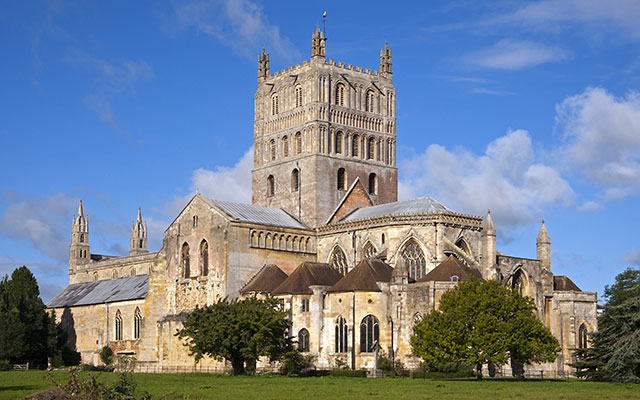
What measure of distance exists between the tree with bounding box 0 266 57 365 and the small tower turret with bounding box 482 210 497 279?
3912cm

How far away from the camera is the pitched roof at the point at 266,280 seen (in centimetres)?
7306

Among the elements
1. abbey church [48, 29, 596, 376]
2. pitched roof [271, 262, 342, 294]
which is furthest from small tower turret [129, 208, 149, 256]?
pitched roof [271, 262, 342, 294]

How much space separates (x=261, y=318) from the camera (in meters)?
62.1

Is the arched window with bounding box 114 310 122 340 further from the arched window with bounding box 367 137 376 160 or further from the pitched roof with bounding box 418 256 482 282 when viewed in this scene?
the pitched roof with bounding box 418 256 482 282

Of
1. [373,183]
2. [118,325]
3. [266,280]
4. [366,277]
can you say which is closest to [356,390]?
[366,277]

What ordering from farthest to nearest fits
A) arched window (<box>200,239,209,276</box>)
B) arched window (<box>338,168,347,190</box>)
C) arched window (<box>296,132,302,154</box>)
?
arched window (<box>296,132,302,154</box>), arched window (<box>338,168,347,190</box>), arched window (<box>200,239,209,276</box>)

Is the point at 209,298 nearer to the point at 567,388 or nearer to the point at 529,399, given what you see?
the point at 567,388

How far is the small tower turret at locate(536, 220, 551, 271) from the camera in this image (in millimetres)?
75906

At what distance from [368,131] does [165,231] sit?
2002 cm

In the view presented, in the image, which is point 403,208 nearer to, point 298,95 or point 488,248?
point 488,248

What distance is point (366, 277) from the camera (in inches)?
2699

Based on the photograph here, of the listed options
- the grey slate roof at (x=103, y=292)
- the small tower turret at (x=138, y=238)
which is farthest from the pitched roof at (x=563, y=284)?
the small tower turret at (x=138, y=238)

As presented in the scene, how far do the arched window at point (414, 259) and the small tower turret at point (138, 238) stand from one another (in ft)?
230

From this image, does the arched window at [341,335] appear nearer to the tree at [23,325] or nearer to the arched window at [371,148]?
the arched window at [371,148]
